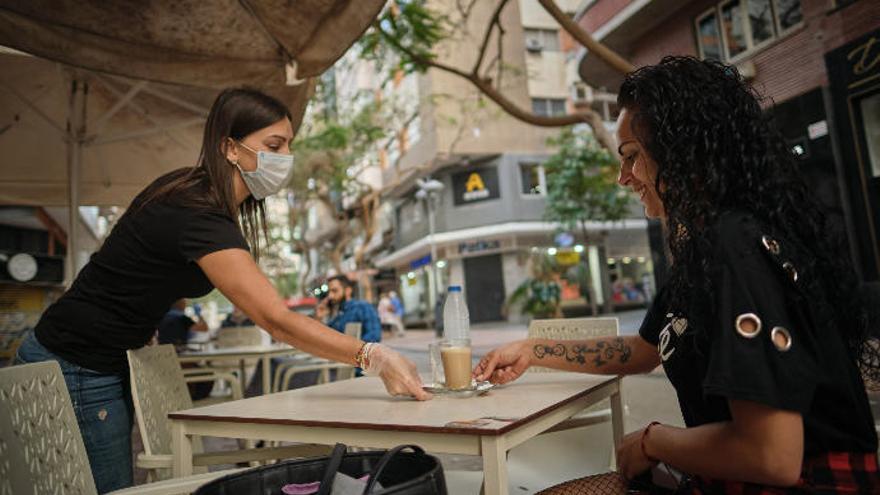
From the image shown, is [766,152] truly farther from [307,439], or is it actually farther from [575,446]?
[575,446]

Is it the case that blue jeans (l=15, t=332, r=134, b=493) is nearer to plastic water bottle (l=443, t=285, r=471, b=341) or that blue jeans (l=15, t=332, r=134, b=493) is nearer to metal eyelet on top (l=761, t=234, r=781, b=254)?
plastic water bottle (l=443, t=285, r=471, b=341)

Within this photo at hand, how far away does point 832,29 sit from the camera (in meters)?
9.45

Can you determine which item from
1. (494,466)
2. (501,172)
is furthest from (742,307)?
(501,172)

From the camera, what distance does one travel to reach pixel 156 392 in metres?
2.22

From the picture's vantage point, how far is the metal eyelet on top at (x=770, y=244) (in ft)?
3.64

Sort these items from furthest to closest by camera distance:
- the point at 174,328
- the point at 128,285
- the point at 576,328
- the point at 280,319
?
the point at 174,328, the point at 576,328, the point at 128,285, the point at 280,319

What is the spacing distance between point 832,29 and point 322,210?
127ft

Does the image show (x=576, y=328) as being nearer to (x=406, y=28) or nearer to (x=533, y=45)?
(x=406, y=28)

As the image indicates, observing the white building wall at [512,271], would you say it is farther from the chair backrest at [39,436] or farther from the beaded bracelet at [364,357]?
the chair backrest at [39,436]

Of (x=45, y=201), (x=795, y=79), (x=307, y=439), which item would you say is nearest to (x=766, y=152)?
(x=307, y=439)

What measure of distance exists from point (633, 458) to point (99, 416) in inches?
67.4

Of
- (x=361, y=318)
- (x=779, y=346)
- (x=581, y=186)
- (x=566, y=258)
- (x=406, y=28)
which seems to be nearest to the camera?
(x=779, y=346)

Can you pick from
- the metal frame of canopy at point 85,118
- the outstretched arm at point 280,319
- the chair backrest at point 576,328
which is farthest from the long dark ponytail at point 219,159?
the metal frame of canopy at point 85,118

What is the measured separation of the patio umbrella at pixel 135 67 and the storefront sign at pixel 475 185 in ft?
68.9
